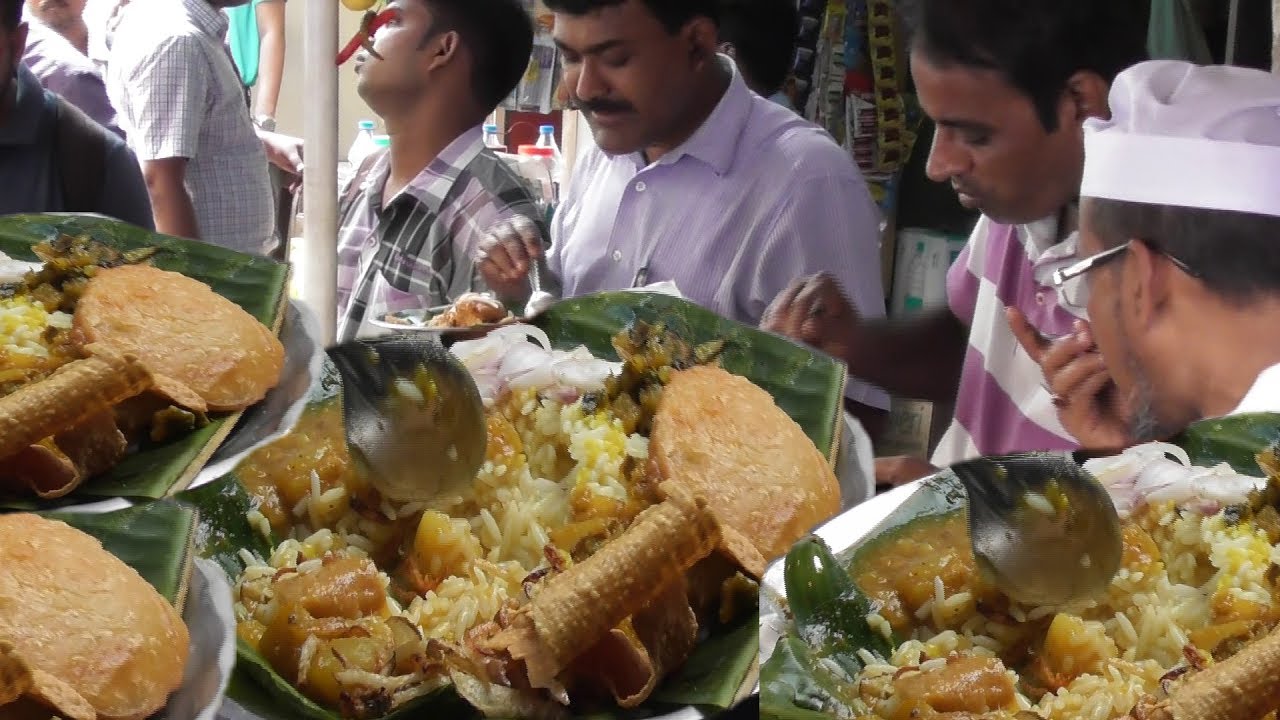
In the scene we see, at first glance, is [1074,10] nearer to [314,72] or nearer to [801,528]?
[801,528]

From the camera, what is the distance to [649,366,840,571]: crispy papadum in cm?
133

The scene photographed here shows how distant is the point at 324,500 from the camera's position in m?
1.38

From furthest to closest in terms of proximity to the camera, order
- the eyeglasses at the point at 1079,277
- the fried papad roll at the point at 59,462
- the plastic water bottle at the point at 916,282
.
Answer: the plastic water bottle at the point at 916,282, the eyeglasses at the point at 1079,277, the fried papad roll at the point at 59,462

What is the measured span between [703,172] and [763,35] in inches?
8.2

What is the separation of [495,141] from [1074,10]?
0.83m

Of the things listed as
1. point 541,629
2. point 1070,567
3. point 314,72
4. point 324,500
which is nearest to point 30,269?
point 314,72

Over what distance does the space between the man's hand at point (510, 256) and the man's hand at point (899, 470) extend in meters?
0.60

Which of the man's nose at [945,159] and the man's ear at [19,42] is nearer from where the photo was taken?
the man's nose at [945,159]

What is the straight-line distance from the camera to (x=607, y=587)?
105cm

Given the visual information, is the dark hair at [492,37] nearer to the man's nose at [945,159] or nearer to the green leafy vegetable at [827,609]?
the man's nose at [945,159]

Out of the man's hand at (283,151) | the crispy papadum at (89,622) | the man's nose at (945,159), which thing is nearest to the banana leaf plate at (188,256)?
the man's hand at (283,151)

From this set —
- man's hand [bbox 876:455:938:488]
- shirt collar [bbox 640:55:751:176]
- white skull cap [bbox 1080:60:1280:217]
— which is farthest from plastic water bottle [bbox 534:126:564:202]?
white skull cap [bbox 1080:60:1280:217]

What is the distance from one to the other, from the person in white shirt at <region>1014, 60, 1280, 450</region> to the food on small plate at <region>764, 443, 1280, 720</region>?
8cm

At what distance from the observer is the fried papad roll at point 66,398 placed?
3.86ft
